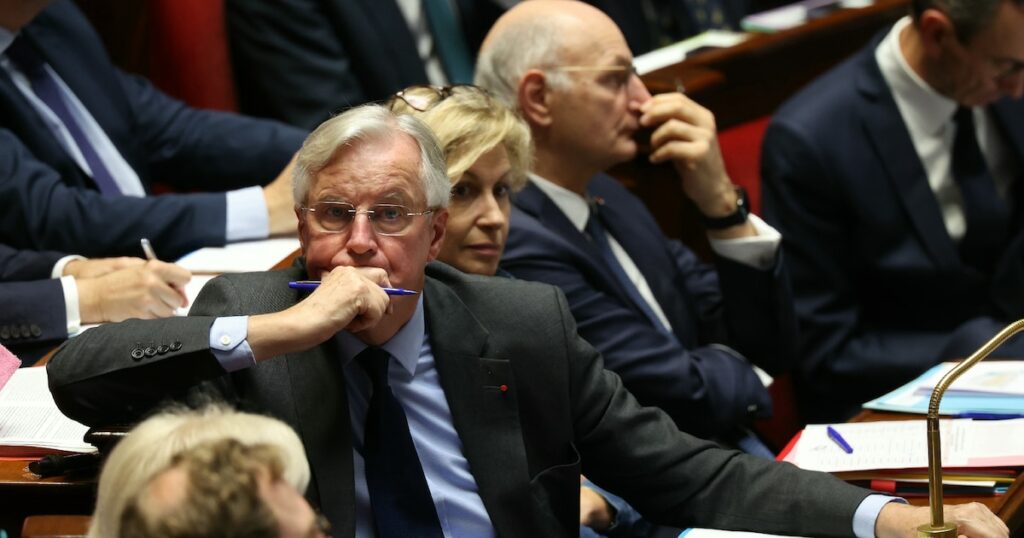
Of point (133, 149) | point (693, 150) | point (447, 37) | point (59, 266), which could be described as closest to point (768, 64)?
point (447, 37)

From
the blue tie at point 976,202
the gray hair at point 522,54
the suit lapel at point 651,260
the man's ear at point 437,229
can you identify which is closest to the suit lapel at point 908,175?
the blue tie at point 976,202

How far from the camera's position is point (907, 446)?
2.29 m

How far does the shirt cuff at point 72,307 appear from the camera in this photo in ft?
7.45

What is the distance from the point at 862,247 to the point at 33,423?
2068 mm

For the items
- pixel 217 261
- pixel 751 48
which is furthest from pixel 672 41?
pixel 217 261

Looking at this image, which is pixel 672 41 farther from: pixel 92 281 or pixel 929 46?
pixel 92 281

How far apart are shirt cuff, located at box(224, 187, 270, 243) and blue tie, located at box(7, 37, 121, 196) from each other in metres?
0.35

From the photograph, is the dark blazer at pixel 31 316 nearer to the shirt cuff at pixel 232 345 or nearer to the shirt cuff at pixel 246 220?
the shirt cuff at pixel 246 220

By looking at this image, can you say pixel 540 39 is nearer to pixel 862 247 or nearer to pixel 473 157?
pixel 473 157

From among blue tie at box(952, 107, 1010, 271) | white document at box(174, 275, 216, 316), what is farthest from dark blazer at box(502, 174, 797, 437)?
blue tie at box(952, 107, 1010, 271)

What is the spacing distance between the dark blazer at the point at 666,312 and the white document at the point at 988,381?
0.39m

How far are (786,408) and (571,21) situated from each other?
117 cm

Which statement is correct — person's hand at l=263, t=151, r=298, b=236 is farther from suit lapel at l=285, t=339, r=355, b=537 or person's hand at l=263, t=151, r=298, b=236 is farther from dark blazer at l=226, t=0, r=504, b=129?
suit lapel at l=285, t=339, r=355, b=537

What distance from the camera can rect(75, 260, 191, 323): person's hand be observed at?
2.23 metres
